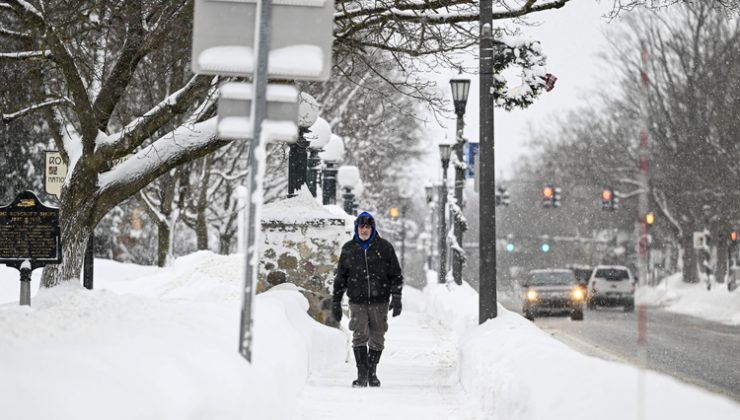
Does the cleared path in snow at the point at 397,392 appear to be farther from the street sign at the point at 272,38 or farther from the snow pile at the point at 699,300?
the snow pile at the point at 699,300

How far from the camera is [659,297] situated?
51938 millimetres

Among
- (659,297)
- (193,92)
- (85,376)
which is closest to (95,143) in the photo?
(193,92)

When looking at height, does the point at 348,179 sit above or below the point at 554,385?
above

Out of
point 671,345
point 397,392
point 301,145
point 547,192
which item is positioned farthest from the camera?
point 547,192

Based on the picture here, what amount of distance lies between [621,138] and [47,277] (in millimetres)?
44331

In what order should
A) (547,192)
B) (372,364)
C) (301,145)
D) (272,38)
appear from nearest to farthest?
(272,38) → (372,364) → (301,145) → (547,192)

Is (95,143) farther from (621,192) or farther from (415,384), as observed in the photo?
(621,192)

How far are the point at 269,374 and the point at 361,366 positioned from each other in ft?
10.7

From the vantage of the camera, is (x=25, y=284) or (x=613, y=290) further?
(x=613, y=290)

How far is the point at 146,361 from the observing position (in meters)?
5.91

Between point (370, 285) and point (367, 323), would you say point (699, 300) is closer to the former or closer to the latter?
point (367, 323)

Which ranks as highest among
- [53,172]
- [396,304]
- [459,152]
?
[459,152]

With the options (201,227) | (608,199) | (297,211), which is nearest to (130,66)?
(297,211)

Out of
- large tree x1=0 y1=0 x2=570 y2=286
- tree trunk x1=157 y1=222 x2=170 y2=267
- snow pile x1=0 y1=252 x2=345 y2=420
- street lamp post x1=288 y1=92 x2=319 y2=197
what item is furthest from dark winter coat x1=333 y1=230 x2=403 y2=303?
tree trunk x1=157 y1=222 x2=170 y2=267
